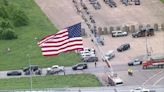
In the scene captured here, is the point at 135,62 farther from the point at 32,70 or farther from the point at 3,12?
the point at 3,12

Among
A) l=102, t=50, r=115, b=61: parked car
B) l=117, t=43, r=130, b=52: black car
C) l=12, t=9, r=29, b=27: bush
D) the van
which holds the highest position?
l=12, t=9, r=29, b=27: bush

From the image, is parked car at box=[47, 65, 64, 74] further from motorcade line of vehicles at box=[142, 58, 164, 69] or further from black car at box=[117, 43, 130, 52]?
motorcade line of vehicles at box=[142, 58, 164, 69]

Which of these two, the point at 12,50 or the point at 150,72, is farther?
the point at 12,50

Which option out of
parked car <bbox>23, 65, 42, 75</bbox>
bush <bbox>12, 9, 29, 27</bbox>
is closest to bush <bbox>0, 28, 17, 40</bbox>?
bush <bbox>12, 9, 29, 27</bbox>

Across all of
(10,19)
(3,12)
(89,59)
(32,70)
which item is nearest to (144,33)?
(89,59)

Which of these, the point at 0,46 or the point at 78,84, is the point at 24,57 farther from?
the point at 78,84

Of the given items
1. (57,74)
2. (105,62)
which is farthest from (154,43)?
(57,74)
